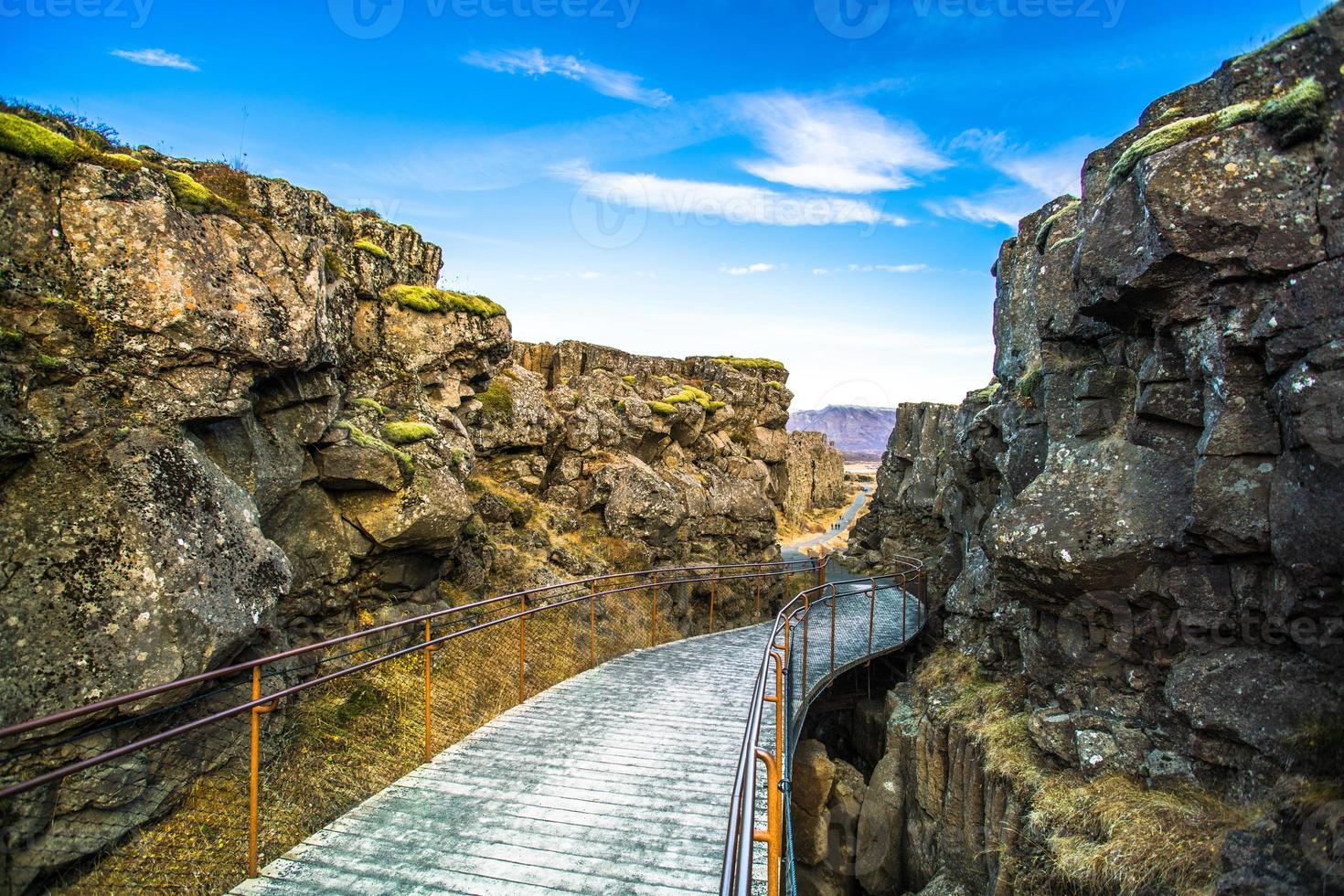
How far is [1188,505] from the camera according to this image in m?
7.48

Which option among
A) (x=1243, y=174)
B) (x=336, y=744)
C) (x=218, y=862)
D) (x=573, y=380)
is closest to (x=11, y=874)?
(x=218, y=862)

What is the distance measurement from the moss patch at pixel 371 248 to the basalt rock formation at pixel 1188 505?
39.9 feet

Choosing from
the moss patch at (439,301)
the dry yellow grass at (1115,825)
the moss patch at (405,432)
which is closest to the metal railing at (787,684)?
the dry yellow grass at (1115,825)

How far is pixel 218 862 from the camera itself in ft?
17.8

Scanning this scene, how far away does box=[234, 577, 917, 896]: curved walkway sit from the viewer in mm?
5074

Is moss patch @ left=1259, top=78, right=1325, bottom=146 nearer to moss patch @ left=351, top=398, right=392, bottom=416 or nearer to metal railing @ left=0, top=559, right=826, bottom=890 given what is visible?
metal railing @ left=0, top=559, right=826, bottom=890

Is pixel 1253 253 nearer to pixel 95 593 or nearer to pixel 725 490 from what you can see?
pixel 95 593

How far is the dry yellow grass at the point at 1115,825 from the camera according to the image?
6.06m

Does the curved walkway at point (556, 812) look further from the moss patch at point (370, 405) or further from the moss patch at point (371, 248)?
the moss patch at point (371, 248)

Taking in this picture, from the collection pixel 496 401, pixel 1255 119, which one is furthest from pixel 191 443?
pixel 1255 119

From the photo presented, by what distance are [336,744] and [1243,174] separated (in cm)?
1186

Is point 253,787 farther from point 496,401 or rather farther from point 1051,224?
point 496,401

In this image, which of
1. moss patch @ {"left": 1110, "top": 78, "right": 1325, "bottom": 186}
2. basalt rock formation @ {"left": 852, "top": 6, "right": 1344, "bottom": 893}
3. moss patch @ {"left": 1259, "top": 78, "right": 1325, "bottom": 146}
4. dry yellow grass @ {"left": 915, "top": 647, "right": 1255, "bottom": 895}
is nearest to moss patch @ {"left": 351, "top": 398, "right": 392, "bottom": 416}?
→ basalt rock formation @ {"left": 852, "top": 6, "right": 1344, "bottom": 893}

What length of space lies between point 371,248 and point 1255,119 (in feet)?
44.7
